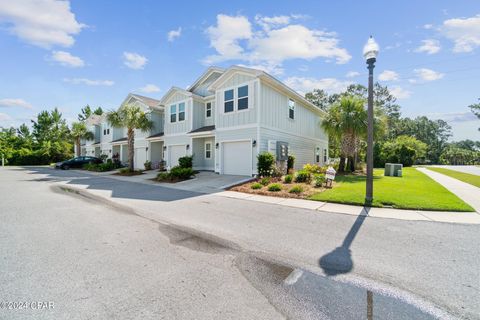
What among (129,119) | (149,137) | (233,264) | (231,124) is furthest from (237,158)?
(233,264)

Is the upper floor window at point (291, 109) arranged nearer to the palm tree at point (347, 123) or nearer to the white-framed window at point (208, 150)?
the palm tree at point (347, 123)

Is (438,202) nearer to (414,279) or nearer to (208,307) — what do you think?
(414,279)

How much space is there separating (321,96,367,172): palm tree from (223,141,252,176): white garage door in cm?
696

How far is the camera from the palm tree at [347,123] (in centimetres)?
1588

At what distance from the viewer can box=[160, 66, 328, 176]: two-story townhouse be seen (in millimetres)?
14125

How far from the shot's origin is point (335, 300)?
8.83ft

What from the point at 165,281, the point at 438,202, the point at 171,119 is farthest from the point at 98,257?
the point at 171,119

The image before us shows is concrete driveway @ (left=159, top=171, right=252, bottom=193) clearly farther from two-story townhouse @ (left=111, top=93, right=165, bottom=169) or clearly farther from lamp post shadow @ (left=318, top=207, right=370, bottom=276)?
two-story townhouse @ (left=111, top=93, right=165, bottom=169)

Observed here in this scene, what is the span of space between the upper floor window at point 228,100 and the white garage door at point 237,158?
92.9 inches

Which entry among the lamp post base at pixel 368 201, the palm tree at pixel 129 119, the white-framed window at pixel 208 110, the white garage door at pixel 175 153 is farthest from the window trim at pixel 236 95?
the lamp post base at pixel 368 201

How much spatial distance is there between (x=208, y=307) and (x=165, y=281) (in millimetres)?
848

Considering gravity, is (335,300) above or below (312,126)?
below

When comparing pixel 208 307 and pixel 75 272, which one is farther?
pixel 75 272

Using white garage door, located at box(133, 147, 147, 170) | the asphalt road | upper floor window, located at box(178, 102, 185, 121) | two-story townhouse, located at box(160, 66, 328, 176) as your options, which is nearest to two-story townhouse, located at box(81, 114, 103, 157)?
white garage door, located at box(133, 147, 147, 170)
